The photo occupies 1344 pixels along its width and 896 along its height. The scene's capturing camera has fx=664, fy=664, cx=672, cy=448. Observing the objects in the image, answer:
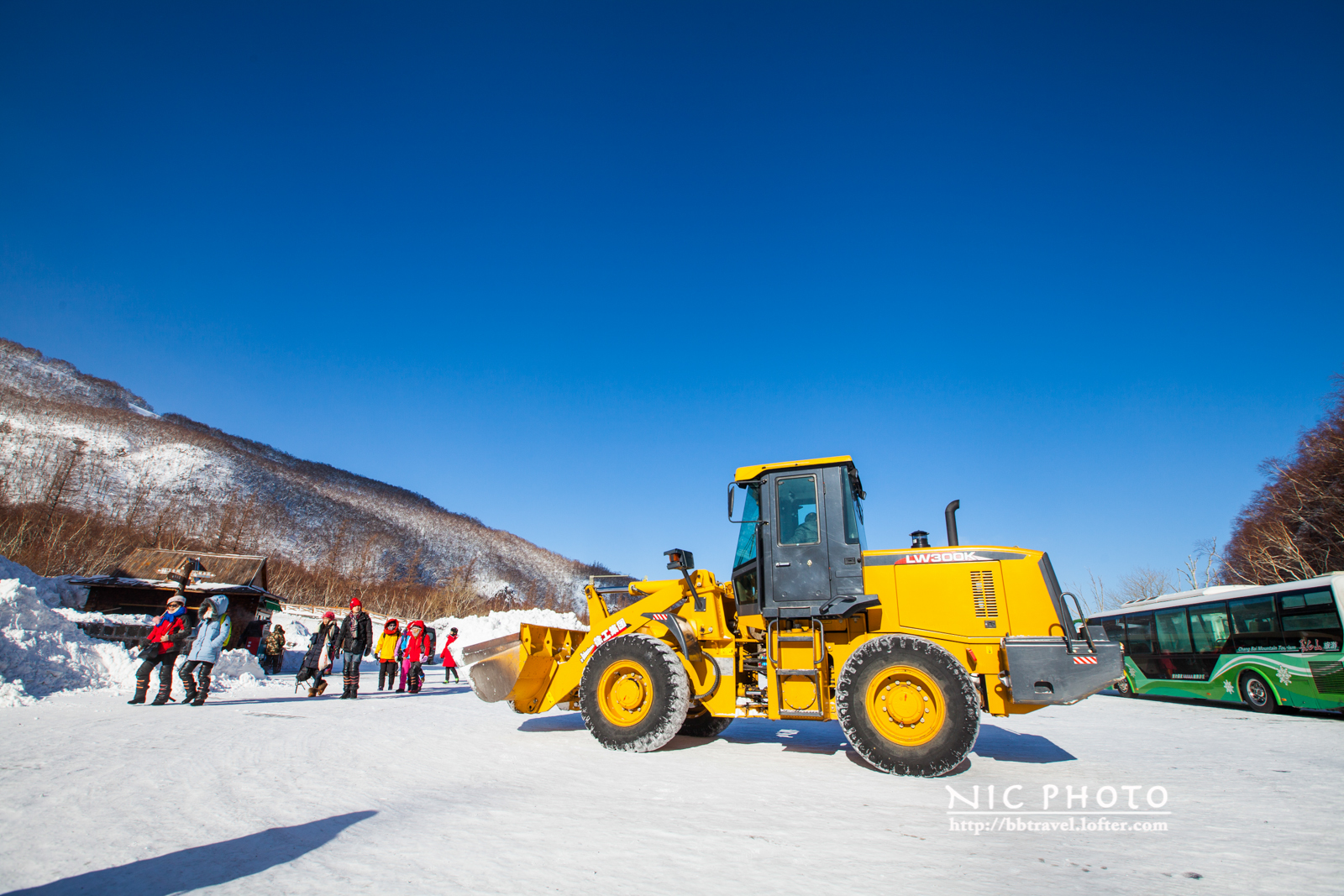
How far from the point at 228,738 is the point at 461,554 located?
79849 mm

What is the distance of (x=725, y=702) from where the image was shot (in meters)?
7.10

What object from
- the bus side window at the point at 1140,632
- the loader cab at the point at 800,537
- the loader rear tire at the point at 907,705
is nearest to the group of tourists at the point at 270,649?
the loader cab at the point at 800,537

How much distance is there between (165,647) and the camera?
9.91 m

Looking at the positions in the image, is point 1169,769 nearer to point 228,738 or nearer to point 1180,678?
point 228,738

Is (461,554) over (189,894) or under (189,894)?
over

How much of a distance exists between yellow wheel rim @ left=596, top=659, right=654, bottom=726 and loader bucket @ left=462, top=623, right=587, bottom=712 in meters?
0.99

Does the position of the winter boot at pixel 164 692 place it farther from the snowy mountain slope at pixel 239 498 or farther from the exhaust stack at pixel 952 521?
the snowy mountain slope at pixel 239 498

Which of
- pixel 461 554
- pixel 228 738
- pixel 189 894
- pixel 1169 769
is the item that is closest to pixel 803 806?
pixel 189 894

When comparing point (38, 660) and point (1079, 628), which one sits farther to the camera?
point (38, 660)

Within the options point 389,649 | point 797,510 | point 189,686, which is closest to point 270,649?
point 389,649

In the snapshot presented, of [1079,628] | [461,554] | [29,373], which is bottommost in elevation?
[1079,628]

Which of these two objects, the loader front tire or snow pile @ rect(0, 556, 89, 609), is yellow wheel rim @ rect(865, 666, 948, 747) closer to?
the loader front tire

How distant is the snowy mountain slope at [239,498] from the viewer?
185 feet

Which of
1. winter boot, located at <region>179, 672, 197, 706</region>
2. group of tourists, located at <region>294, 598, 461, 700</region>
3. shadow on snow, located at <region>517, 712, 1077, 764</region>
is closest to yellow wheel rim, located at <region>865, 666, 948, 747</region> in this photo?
shadow on snow, located at <region>517, 712, 1077, 764</region>
